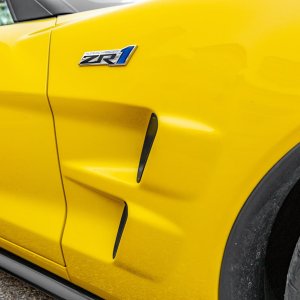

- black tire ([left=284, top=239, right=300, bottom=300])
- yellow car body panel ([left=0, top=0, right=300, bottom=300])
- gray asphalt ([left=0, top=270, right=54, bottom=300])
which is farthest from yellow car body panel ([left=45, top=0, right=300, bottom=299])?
gray asphalt ([left=0, top=270, right=54, bottom=300])

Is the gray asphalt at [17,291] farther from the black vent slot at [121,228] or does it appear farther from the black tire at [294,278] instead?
the black tire at [294,278]

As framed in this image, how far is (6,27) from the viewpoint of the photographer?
6.33 ft

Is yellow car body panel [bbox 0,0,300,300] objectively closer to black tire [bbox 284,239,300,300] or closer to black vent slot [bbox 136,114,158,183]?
black vent slot [bbox 136,114,158,183]

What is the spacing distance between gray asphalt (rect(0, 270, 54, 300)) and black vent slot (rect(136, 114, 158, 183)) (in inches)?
40.4

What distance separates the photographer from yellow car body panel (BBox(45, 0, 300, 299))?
116 centimetres

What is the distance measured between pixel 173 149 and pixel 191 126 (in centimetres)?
8

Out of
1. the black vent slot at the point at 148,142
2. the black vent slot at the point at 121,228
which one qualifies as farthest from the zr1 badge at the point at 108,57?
the black vent slot at the point at 121,228

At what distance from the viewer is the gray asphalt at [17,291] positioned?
222 cm

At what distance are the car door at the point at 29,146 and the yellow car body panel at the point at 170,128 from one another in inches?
2.2

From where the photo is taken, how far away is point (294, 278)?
1.23m

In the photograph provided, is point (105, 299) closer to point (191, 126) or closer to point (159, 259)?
point (159, 259)

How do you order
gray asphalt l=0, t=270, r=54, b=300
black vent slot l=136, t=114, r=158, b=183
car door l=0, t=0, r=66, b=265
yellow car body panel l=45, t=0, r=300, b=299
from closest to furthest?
yellow car body panel l=45, t=0, r=300, b=299, black vent slot l=136, t=114, r=158, b=183, car door l=0, t=0, r=66, b=265, gray asphalt l=0, t=270, r=54, b=300

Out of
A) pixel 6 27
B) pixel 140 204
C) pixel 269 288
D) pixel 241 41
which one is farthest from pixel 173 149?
pixel 6 27

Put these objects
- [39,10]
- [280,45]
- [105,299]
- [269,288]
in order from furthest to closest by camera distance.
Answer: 1. [39,10]
2. [105,299]
3. [269,288]
4. [280,45]
